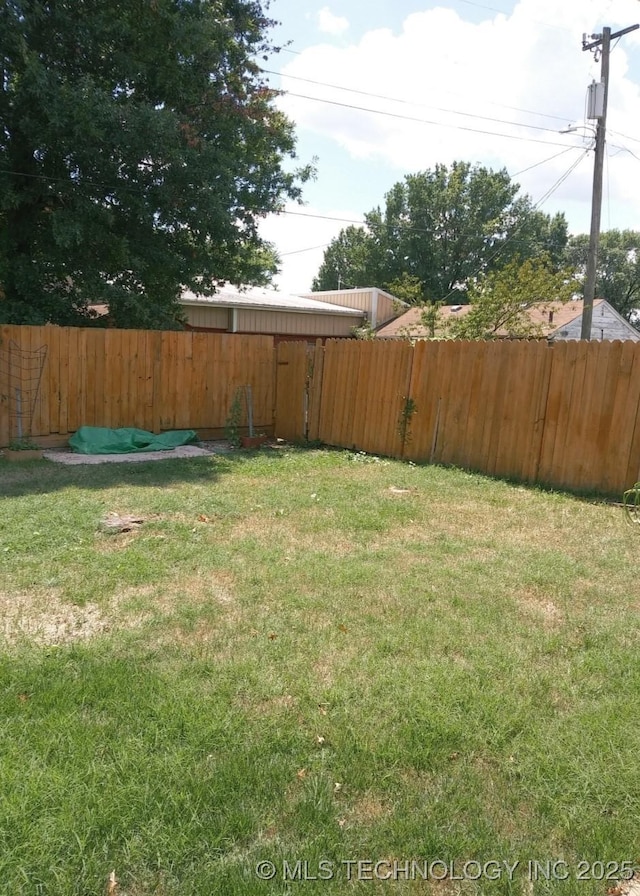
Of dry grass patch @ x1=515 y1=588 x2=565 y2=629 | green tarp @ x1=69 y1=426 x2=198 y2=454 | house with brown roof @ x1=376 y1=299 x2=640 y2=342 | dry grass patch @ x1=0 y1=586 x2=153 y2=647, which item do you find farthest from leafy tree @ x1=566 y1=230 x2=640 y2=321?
dry grass patch @ x1=0 y1=586 x2=153 y2=647

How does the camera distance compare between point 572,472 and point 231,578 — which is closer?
A: point 231,578

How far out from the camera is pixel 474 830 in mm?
1896

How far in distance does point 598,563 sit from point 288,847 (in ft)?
11.3

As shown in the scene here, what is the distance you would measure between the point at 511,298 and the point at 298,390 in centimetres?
665

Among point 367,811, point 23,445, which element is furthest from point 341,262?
point 367,811

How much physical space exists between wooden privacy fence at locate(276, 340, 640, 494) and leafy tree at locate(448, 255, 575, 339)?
5.98 metres

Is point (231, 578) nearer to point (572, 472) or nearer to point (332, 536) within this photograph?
point (332, 536)

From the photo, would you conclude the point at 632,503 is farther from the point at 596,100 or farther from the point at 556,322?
the point at 556,322

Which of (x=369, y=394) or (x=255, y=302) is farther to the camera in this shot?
(x=255, y=302)

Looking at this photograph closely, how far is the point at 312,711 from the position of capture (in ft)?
8.14

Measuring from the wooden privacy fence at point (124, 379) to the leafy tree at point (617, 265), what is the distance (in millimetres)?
34674

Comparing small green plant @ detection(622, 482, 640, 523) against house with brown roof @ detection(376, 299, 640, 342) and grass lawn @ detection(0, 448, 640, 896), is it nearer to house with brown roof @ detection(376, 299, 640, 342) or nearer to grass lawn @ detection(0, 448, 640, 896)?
grass lawn @ detection(0, 448, 640, 896)

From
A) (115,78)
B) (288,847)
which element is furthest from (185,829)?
(115,78)

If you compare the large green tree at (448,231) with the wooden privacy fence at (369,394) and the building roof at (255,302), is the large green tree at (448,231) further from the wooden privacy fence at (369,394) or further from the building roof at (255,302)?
the wooden privacy fence at (369,394)
